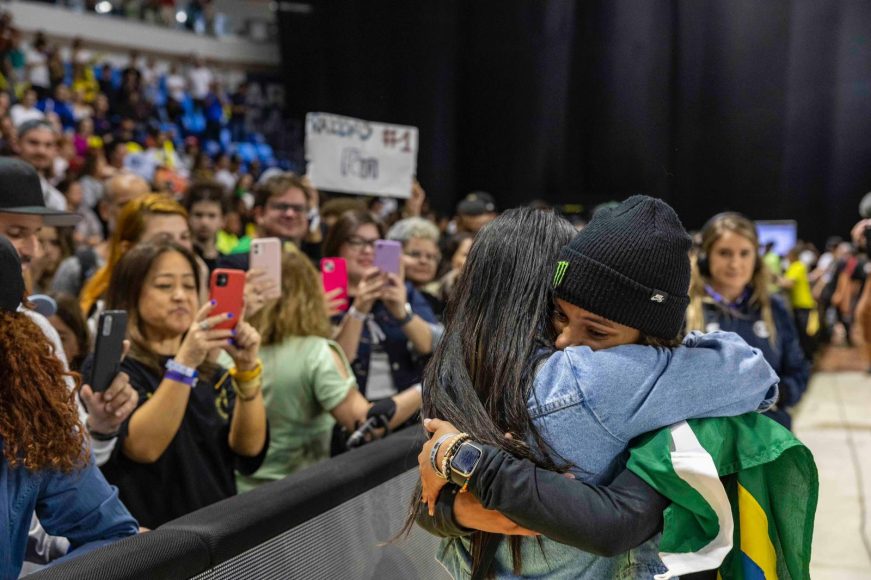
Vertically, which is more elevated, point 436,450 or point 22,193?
point 22,193

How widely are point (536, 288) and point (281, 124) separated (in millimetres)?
17014

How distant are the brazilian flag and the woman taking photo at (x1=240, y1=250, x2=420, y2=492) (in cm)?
161

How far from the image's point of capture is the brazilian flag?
131 cm

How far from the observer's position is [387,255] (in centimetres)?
343

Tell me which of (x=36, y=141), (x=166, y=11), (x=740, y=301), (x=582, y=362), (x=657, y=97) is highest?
(x=166, y=11)

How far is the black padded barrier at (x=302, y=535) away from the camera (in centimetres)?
154

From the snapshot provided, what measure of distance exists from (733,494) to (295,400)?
172 centimetres

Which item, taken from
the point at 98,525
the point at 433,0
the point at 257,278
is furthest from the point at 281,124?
the point at 98,525

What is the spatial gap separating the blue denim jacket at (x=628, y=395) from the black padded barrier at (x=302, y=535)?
58 centimetres

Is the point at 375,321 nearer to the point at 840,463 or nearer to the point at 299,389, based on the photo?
the point at 299,389

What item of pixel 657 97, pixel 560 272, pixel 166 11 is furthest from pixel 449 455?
pixel 166 11

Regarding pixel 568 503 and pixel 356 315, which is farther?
pixel 356 315

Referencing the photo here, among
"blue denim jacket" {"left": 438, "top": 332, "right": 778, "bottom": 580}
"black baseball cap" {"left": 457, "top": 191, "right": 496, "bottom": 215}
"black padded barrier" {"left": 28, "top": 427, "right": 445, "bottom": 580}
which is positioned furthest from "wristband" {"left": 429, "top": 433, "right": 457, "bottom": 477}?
"black baseball cap" {"left": 457, "top": 191, "right": 496, "bottom": 215}

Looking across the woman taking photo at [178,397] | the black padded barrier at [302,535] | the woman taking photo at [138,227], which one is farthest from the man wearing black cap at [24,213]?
the woman taking photo at [138,227]
